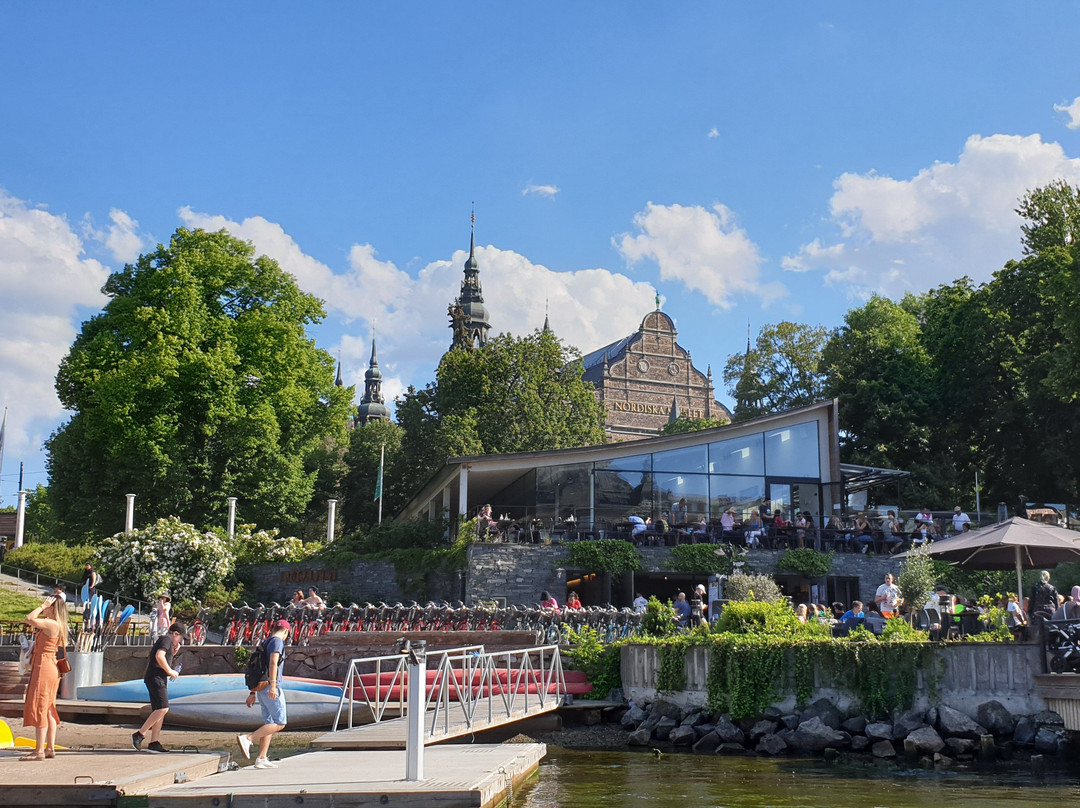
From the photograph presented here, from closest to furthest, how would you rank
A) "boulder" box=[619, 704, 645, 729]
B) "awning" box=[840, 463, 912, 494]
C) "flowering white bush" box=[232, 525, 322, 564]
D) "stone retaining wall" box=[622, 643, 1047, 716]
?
"stone retaining wall" box=[622, 643, 1047, 716] < "boulder" box=[619, 704, 645, 729] < "flowering white bush" box=[232, 525, 322, 564] < "awning" box=[840, 463, 912, 494]

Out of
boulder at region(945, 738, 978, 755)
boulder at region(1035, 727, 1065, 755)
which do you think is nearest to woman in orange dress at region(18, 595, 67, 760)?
boulder at region(945, 738, 978, 755)

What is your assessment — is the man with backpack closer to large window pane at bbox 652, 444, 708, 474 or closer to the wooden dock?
the wooden dock

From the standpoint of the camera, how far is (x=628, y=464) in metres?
29.5

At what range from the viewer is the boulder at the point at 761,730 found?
16.5 m

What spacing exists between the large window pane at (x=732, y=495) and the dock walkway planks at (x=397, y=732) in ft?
49.1

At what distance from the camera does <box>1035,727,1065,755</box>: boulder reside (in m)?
15.1

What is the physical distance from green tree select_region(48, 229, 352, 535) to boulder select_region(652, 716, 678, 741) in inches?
802

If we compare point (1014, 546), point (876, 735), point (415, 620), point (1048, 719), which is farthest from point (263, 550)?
point (1048, 719)

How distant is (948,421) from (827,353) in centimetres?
774

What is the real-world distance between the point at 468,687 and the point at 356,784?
17.8ft

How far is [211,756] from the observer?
431 inches

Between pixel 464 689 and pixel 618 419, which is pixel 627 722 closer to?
pixel 464 689

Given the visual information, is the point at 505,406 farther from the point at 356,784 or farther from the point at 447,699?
the point at 356,784

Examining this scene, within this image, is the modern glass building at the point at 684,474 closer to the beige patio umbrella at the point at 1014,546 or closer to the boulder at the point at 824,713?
the beige patio umbrella at the point at 1014,546
